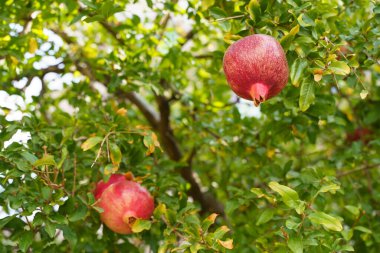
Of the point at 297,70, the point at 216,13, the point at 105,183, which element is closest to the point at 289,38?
the point at 297,70

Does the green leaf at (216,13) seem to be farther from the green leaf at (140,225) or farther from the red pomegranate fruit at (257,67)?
the green leaf at (140,225)

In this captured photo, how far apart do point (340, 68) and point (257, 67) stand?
300 millimetres

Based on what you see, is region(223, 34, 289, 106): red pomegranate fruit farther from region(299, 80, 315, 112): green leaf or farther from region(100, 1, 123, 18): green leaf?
region(100, 1, 123, 18): green leaf

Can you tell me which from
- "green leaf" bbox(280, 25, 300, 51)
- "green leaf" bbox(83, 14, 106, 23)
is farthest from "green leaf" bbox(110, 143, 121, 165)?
"green leaf" bbox(280, 25, 300, 51)

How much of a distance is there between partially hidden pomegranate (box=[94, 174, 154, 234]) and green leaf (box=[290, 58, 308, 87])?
0.75 meters

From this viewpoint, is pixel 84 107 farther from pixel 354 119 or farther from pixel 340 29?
pixel 354 119

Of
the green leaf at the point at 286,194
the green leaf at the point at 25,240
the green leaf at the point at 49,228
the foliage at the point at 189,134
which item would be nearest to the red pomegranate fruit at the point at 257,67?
the foliage at the point at 189,134

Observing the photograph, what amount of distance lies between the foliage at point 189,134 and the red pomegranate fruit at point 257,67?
0.11 meters

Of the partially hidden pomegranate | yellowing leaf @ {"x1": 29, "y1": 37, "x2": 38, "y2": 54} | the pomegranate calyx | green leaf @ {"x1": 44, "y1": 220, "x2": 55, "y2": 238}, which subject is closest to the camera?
the pomegranate calyx

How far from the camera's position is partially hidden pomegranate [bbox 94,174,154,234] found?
189 cm

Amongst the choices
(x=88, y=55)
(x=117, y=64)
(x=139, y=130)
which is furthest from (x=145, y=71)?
(x=88, y=55)

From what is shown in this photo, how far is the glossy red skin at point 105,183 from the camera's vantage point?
6.55 feet

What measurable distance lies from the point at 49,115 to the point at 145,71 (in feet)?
3.80

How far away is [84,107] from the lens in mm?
Result: 2500
